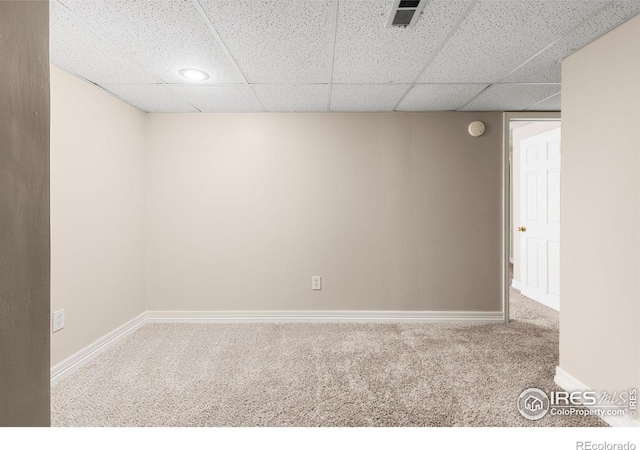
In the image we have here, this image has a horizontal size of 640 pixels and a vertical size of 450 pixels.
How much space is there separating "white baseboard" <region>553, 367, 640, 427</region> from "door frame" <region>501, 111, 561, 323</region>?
48.8 inches

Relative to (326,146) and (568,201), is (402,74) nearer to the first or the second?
(326,146)

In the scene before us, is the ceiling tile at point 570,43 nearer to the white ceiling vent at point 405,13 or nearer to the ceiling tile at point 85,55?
the white ceiling vent at point 405,13

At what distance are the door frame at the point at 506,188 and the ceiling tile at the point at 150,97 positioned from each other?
3.00 m

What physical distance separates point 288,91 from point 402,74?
899mm

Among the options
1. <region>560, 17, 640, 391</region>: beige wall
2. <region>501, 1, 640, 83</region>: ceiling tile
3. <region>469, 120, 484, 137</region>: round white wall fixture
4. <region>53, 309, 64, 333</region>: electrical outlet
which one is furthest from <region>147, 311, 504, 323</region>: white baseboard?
<region>501, 1, 640, 83</region>: ceiling tile

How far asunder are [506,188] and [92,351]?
3829mm

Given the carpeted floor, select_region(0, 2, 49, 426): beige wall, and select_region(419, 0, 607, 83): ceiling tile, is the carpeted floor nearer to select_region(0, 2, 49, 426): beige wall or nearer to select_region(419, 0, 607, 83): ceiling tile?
select_region(0, 2, 49, 426): beige wall

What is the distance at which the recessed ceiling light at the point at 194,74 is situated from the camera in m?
2.27

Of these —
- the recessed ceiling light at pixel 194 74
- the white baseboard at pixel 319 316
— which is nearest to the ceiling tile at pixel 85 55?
the recessed ceiling light at pixel 194 74

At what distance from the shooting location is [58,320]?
221cm

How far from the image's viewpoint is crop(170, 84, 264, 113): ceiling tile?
261 centimetres

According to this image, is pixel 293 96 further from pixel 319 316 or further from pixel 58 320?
pixel 58 320

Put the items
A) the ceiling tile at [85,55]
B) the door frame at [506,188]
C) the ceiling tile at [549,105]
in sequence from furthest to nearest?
the door frame at [506,188]
the ceiling tile at [549,105]
the ceiling tile at [85,55]

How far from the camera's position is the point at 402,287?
131 inches
